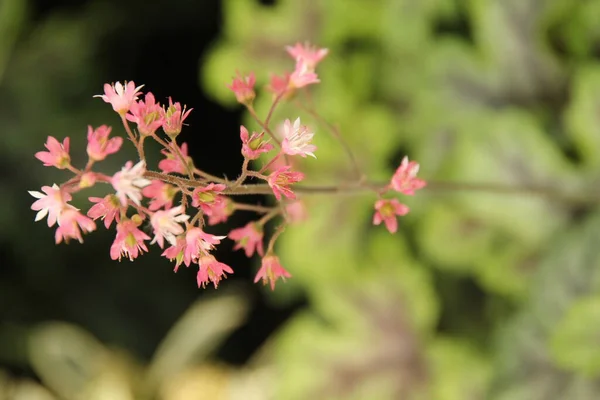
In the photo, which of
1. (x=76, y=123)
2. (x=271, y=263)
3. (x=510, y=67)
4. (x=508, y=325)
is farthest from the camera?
(x=76, y=123)

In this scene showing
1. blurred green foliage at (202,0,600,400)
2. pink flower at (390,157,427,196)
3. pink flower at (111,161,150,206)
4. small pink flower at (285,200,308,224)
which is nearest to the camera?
pink flower at (111,161,150,206)

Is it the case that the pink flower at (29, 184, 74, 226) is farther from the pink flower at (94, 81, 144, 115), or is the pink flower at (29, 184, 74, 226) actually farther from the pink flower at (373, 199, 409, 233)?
the pink flower at (373, 199, 409, 233)

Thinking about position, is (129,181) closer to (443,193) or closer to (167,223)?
(167,223)

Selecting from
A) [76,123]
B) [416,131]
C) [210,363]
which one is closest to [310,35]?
[416,131]

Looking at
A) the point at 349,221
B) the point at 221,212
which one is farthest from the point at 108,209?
the point at 349,221

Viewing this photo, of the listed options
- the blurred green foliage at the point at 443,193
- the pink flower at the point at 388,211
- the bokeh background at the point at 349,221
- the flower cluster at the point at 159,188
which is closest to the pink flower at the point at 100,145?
the flower cluster at the point at 159,188

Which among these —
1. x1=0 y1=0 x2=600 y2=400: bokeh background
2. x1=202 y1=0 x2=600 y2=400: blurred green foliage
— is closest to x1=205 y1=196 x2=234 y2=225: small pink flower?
x1=0 y1=0 x2=600 y2=400: bokeh background

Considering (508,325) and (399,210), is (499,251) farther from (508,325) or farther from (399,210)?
(399,210)
